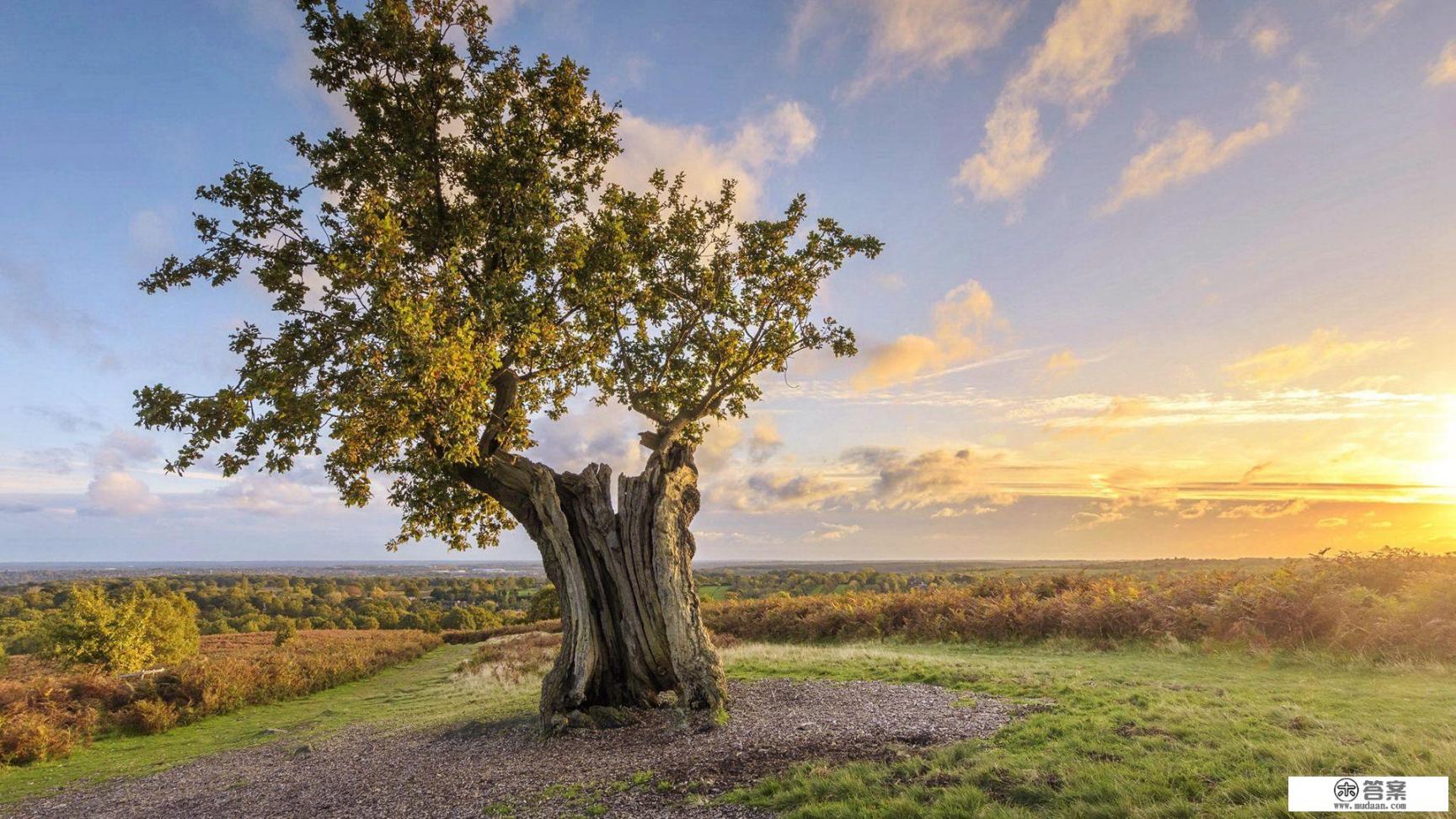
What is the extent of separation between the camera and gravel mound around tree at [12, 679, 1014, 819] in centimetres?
841

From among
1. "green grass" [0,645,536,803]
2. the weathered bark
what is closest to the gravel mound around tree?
the weathered bark

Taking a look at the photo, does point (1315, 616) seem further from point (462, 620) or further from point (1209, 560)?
point (1209, 560)

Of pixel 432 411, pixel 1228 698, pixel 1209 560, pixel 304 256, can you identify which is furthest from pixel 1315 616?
pixel 1209 560

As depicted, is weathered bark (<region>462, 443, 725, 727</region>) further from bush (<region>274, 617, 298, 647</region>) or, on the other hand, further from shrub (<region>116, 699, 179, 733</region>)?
bush (<region>274, 617, 298, 647</region>)

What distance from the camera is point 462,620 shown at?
180ft

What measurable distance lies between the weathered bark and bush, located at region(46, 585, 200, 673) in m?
25.9

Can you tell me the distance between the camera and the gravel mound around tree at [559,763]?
8.41m

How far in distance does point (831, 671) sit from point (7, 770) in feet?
62.4

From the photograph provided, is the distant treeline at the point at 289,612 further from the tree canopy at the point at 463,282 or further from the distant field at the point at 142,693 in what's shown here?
the tree canopy at the point at 463,282

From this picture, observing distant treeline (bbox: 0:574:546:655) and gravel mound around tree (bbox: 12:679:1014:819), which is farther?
distant treeline (bbox: 0:574:546:655)

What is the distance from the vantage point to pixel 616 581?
1364 cm

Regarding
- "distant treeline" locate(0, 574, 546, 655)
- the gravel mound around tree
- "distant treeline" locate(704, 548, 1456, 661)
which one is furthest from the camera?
"distant treeline" locate(0, 574, 546, 655)

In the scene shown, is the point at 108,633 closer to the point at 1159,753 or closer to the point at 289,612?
the point at 1159,753

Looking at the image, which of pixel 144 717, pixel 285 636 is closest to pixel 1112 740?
pixel 144 717
